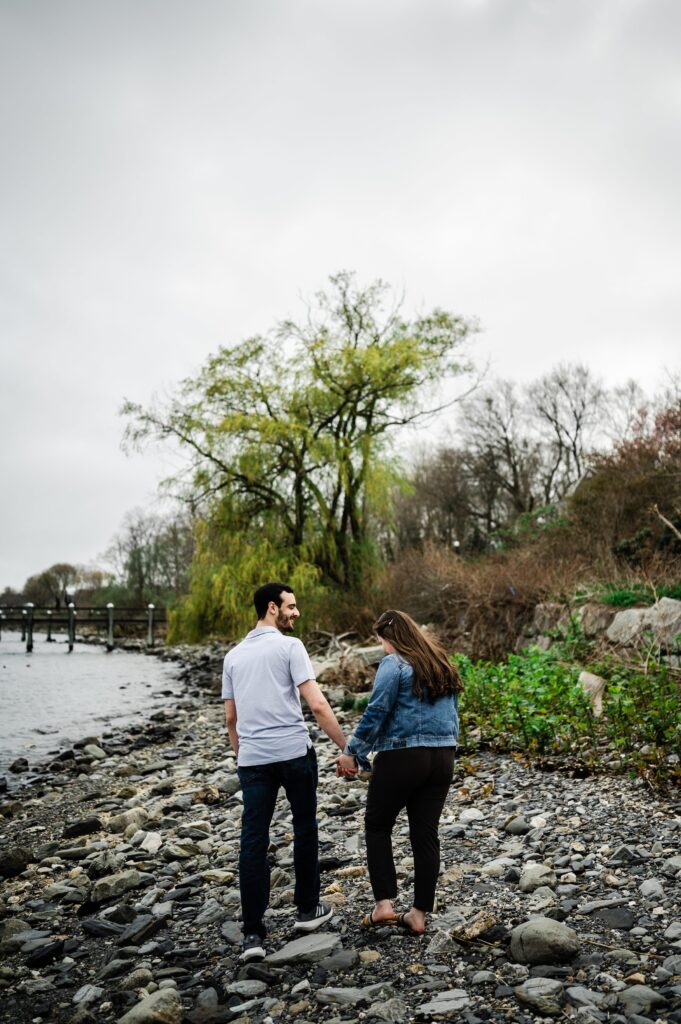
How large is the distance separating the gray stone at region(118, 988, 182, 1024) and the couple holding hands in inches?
19.5

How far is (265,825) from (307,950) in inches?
25.3

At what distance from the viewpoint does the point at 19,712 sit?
1770 cm

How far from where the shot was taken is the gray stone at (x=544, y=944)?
3.39 meters

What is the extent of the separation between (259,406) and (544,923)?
63.1 feet

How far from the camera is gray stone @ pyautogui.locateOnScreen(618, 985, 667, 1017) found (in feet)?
9.55

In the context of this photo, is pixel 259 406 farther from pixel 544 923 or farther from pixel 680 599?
pixel 544 923

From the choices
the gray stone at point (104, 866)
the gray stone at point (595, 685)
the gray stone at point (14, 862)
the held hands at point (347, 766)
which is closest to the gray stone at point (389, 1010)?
the held hands at point (347, 766)

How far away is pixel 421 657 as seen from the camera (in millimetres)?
3881

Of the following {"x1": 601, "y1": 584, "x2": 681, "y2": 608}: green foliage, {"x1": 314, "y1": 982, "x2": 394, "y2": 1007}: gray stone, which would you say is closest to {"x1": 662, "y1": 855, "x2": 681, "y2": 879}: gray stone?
{"x1": 314, "y1": 982, "x2": 394, "y2": 1007}: gray stone

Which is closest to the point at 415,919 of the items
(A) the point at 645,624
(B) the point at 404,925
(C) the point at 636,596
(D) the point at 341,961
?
(B) the point at 404,925

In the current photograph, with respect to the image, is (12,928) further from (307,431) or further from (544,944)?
(307,431)

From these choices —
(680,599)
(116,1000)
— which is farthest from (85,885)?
(680,599)

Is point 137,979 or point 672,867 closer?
point 137,979

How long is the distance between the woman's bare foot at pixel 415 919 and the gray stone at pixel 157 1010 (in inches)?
47.3
